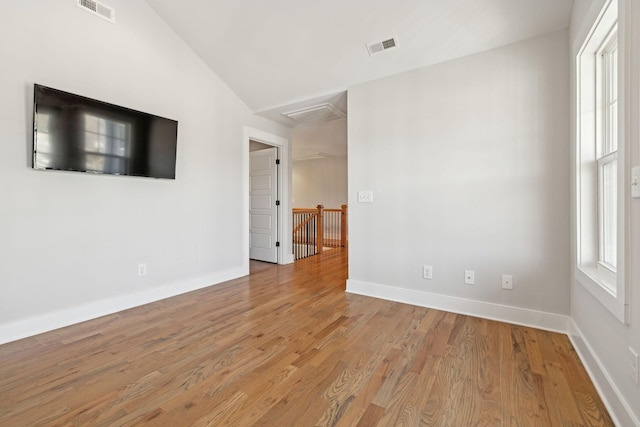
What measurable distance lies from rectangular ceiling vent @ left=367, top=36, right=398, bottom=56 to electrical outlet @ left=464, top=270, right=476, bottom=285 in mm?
2261

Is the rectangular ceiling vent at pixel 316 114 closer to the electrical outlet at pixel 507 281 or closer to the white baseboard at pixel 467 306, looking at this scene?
the white baseboard at pixel 467 306

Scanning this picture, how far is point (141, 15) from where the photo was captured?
2.97 metres

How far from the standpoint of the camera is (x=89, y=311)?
263 cm

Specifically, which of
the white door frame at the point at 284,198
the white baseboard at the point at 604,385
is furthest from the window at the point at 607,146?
the white door frame at the point at 284,198

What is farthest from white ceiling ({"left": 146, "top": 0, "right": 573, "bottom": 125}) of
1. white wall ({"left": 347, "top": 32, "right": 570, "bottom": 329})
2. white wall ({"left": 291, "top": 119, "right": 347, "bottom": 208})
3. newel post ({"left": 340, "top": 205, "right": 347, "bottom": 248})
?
newel post ({"left": 340, "top": 205, "right": 347, "bottom": 248})

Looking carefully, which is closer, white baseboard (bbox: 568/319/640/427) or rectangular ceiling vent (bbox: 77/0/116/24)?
white baseboard (bbox: 568/319/640/427)

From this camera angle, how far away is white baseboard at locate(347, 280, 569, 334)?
2373 millimetres

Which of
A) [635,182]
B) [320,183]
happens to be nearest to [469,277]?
[635,182]

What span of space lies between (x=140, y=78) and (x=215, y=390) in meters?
3.03

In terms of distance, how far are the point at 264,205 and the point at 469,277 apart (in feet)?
11.6

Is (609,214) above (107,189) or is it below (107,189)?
below

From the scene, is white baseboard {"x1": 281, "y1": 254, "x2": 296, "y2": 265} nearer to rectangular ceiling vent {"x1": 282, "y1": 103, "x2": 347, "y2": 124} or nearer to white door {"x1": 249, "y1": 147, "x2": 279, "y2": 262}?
white door {"x1": 249, "y1": 147, "x2": 279, "y2": 262}

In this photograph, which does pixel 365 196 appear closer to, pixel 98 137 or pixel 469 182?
pixel 469 182

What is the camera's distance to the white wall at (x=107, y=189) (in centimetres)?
224
